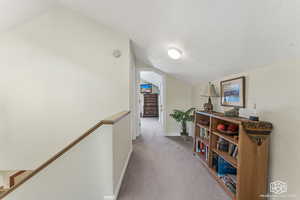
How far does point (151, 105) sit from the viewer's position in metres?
8.65

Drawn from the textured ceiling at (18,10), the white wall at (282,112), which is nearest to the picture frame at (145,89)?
the textured ceiling at (18,10)

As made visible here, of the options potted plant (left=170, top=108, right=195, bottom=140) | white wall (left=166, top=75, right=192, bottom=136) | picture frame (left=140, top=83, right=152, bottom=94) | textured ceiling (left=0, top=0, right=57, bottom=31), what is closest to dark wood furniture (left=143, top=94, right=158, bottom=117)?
picture frame (left=140, top=83, right=152, bottom=94)

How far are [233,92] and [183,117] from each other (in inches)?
71.4

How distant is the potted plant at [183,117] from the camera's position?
12.5 feet

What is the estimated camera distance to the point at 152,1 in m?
1.72

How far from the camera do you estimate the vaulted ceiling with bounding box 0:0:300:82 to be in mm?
1206

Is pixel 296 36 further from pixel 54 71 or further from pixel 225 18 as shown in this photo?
pixel 54 71

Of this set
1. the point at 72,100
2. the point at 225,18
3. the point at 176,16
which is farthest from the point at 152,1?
the point at 72,100

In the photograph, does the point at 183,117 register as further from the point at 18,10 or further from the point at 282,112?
the point at 18,10

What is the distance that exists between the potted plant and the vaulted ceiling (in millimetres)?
1360

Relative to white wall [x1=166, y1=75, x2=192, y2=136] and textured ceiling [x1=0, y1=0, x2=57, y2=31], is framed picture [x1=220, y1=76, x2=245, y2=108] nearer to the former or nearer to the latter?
white wall [x1=166, y1=75, x2=192, y2=136]

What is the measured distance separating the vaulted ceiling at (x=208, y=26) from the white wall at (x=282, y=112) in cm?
15

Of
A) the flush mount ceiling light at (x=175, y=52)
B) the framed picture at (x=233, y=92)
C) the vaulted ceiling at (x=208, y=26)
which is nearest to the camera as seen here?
the vaulted ceiling at (x=208, y=26)

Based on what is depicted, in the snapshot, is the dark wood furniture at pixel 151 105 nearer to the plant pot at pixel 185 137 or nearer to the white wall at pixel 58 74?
the plant pot at pixel 185 137
